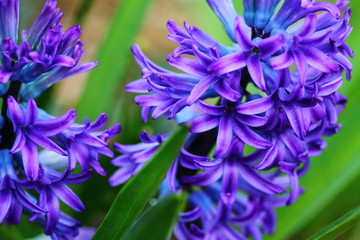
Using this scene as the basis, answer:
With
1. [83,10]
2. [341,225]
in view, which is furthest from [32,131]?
[83,10]

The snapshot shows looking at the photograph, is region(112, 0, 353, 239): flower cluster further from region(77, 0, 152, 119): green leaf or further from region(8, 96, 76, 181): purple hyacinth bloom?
region(77, 0, 152, 119): green leaf

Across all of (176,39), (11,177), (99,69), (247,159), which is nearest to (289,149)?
(247,159)

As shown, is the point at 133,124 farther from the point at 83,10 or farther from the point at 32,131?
the point at 32,131

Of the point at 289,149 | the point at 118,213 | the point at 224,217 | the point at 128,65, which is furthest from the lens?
the point at 128,65

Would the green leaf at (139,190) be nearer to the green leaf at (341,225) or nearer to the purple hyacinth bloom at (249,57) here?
the purple hyacinth bloom at (249,57)

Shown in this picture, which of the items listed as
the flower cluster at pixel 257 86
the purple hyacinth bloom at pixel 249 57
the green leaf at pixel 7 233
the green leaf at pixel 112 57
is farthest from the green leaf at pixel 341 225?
the green leaf at pixel 112 57

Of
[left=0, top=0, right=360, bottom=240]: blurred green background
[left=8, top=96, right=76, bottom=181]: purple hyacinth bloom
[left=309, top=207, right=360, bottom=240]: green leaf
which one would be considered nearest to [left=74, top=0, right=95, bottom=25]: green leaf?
[left=0, top=0, right=360, bottom=240]: blurred green background

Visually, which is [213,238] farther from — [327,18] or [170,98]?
[327,18]
